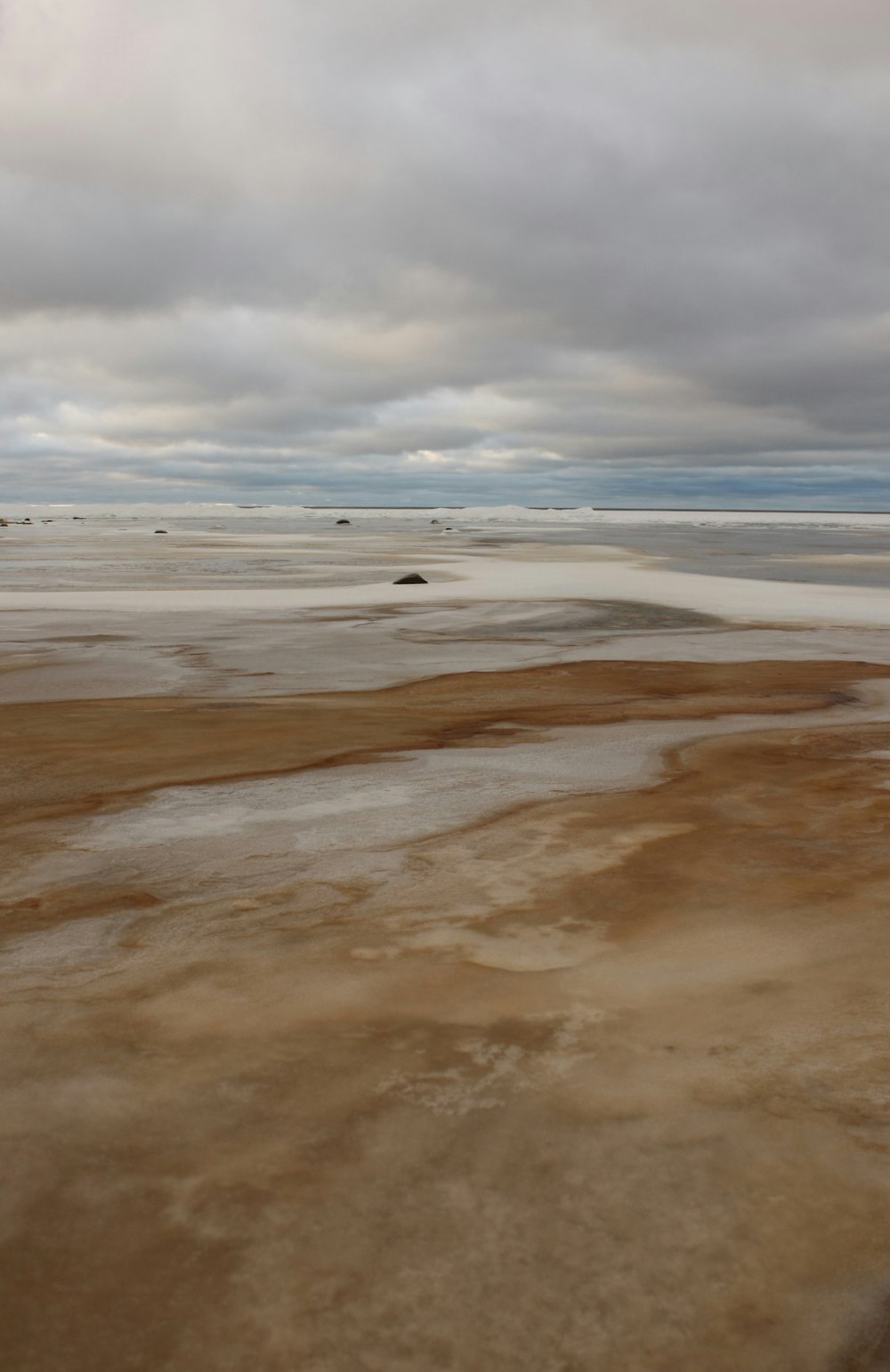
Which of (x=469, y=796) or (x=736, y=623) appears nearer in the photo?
(x=469, y=796)

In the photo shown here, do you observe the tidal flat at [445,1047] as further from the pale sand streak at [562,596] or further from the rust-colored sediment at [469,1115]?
the pale sand streak at [562,596]

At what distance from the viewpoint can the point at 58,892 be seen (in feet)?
10.2

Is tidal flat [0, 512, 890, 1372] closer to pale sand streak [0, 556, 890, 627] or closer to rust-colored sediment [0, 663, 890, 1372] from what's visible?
rust-colored sediment [0, 663, 890, 1372]

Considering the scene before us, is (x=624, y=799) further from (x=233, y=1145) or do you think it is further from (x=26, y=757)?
(x=26, y=757)

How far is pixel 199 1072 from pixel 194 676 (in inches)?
215

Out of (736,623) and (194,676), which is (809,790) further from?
(736,623)

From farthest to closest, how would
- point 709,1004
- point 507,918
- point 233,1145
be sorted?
point 507,918, point 709,1004, point 233,1145

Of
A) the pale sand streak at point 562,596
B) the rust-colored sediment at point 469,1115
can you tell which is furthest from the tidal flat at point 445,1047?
the pale sand streak at point 562,596

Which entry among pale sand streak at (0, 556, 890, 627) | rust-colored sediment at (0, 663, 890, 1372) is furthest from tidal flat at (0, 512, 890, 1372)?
pale sand streak at (0, 556, 890, 627)

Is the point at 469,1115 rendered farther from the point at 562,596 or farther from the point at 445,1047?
the point at 562,596

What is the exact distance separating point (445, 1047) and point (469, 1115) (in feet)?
0.83

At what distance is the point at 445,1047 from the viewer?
7.27 ft

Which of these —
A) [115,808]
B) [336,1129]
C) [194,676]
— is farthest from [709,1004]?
[194,676]

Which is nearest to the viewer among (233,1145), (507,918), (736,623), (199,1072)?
(233,1145)
